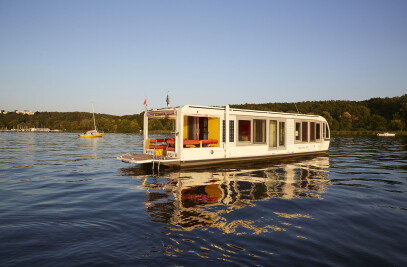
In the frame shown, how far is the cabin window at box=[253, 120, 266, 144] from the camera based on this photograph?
16.7m

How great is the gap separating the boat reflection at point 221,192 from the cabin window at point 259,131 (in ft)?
8.41

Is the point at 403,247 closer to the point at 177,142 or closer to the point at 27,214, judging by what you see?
the point at 27,214

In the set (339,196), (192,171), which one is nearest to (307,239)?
(339,196)

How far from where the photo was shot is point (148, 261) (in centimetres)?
437

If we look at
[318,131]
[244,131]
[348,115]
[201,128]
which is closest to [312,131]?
[318,131]

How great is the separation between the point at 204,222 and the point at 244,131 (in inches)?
415

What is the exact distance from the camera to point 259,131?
1697cm

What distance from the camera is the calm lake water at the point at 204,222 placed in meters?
4.59

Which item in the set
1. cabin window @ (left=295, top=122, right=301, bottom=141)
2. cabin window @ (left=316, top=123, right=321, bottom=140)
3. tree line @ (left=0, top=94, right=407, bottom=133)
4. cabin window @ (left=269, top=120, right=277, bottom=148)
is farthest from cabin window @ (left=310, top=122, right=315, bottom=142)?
tree line @ (left=0, top=94, right=407, bottom=133)

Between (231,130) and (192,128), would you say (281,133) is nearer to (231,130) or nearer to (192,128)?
(231,130)

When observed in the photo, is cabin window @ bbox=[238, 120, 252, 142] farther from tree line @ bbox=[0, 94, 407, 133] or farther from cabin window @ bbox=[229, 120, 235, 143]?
tree line @ bbox=[0, 94, 407, 133]

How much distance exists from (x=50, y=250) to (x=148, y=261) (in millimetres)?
1767

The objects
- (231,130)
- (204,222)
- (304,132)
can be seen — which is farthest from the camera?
(304,132)

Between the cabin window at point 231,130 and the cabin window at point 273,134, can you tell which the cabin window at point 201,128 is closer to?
the cabin window at point 231,130
